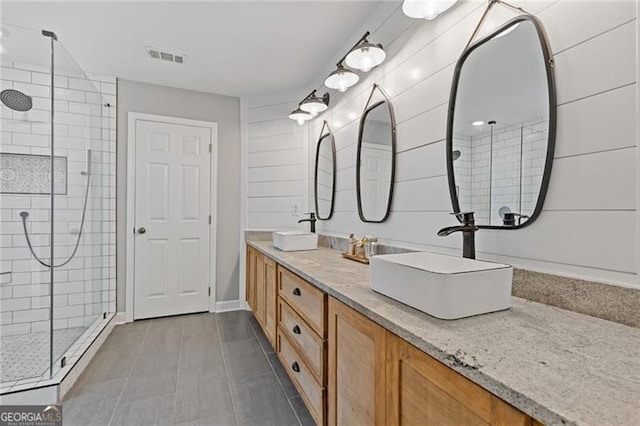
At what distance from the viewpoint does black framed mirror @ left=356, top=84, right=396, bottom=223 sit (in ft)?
6.00

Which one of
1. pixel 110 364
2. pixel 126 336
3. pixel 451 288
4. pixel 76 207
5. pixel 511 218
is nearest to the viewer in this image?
pixel 451 288

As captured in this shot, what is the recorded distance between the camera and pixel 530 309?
93 cm

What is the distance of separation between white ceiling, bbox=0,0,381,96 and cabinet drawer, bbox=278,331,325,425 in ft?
7.15

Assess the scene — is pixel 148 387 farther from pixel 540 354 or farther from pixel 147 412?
pixel 540 354

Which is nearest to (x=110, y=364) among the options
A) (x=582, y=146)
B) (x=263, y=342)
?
(x=263, y=342)

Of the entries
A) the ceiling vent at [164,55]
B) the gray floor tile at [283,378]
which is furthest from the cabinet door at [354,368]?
the ceiling vent at [164,55]

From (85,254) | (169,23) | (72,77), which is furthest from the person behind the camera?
(85,254)

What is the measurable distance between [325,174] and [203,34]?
1.48m

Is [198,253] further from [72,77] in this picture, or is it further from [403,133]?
[403,133]

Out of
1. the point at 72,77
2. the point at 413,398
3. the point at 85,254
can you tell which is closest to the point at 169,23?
the point at 72,77

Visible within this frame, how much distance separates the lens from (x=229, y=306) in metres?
3.44

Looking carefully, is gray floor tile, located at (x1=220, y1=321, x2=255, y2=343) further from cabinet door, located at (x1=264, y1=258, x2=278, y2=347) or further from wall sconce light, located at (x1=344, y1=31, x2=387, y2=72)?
wall sconce light, located at (x1=344, y1=31, x2=387, y2=72)

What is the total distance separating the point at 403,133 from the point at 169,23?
1.87 m

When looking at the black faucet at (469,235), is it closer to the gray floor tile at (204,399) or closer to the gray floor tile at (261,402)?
the gray floor tile at (261,402)
